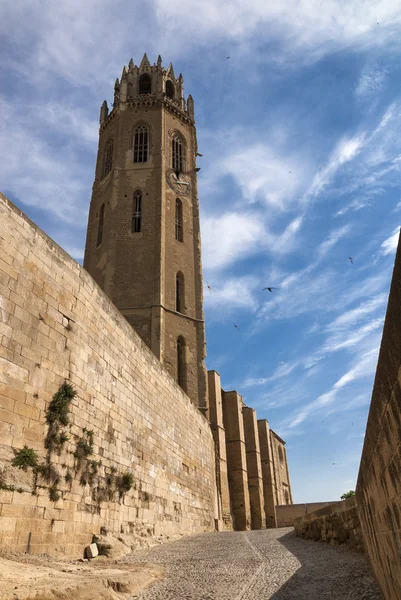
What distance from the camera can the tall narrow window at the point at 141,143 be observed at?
25.7 m

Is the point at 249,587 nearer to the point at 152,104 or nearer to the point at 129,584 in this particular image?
the point at 129,584

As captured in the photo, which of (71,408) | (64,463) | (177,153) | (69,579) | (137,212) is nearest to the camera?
(69,579)

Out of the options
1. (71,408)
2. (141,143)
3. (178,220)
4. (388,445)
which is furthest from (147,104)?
(388,445)

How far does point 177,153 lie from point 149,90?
6.22 meters

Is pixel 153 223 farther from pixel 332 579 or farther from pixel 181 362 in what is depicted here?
pixel 332 579

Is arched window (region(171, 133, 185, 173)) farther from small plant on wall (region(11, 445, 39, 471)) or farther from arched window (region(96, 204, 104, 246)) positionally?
small plant on wall (region(11, 445, 39, 471))

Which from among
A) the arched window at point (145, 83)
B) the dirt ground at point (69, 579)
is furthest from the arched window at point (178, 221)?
the dirt ground at point (69, 579)

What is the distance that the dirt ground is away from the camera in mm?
3850

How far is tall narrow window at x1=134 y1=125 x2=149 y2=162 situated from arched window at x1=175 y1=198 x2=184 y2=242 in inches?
126

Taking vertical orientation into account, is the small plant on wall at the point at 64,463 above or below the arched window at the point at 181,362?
below

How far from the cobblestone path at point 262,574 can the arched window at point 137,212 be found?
57.9ft

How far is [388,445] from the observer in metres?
2.42

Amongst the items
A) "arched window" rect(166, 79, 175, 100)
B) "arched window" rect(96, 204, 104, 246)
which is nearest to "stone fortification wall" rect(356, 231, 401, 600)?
"arched window" rect(96, 204, 104, 246)

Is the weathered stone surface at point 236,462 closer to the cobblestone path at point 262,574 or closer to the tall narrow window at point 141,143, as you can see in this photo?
the tall narrow window at point 141,143
